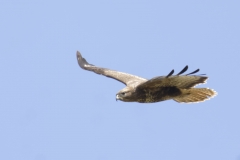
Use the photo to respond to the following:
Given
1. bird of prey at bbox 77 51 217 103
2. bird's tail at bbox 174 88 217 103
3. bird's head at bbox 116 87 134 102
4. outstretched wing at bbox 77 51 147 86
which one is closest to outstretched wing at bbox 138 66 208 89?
bird of prey at bbox 77 51 217 103

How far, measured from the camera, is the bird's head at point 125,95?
1389cm

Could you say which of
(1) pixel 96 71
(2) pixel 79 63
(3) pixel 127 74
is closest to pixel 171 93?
(3) pixel 127 74

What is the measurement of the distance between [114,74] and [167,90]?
2.85 meters

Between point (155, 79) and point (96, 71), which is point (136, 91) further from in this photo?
point (96, 71)

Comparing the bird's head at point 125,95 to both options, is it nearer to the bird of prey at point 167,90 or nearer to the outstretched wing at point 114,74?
the bird of prey at point 167,90

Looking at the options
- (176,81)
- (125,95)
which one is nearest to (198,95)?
(176,81)

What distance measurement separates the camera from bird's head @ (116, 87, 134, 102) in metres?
13.9

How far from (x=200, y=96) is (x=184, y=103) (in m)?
0.36

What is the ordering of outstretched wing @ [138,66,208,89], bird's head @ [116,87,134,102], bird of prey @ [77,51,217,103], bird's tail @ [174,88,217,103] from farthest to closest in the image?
bird's tail @ [174,88,217,103] < bird's head @ [116,87,134,102] < bird of prey @ [77,51,217,103] < outstretched wing @ [138,66,208,89]

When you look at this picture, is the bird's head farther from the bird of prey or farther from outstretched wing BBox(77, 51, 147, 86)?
outstretched wing BBox(77, 51, 147, 86)

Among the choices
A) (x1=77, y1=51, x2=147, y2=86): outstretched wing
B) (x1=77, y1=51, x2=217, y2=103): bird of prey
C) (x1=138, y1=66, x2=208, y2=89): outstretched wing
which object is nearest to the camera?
(x1=138, y1=66, x2=208, y2=89): outstretched wing

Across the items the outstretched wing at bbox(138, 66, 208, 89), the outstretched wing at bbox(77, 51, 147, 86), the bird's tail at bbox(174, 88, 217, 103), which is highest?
the outstretched wing at bbox(77, 51, 147, 86)

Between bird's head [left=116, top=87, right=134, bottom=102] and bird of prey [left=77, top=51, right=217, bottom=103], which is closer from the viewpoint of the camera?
bird of prey [left=77, top=51, right=217, bottom=103]

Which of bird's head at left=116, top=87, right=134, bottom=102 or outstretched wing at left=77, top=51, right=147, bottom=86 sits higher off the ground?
outstretched wing at left=77, top=51, right=147, bottom=86
